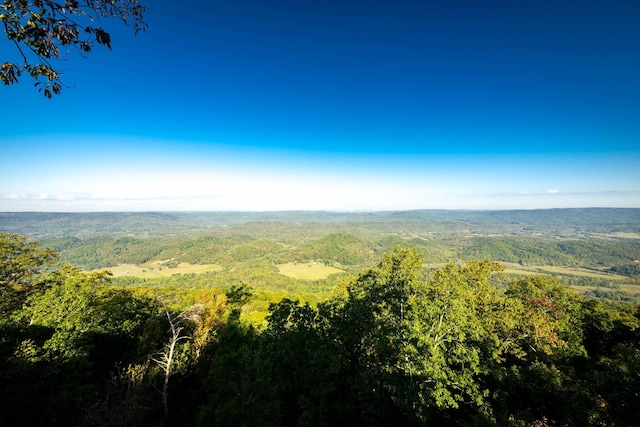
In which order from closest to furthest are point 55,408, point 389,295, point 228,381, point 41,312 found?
point 228,381
point 55,408
point 389,295
point 41,312

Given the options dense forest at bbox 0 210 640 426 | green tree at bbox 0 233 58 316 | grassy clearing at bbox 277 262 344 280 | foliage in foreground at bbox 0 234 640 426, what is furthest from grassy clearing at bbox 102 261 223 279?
foliage in foreground at bbox 0 234 640 426

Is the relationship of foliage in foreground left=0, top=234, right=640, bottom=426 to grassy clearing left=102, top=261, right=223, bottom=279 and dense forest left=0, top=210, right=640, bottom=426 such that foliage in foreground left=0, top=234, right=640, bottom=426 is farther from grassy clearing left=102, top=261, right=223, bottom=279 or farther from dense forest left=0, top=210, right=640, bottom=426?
grassy clearing left=102, top=261, right=223, bottom=279

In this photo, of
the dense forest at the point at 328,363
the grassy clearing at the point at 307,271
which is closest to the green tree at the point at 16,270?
the dense forest at the point at 328,363

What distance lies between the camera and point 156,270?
182375 mm

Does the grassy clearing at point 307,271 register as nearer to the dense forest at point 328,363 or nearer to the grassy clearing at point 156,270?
the grassy clearing at point 156,270

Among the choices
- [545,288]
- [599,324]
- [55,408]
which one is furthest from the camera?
[545,288]

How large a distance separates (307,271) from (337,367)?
167705mm

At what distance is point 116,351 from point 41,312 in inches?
277

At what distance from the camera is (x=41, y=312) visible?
17016mm

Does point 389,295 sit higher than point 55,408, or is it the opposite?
point 389,295

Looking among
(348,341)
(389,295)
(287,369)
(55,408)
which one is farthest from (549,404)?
(55,408)

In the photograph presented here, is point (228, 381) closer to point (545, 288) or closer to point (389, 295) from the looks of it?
point (389, 295)

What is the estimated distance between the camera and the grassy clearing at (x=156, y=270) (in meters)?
168

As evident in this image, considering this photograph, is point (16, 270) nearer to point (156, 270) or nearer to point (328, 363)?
point (328, 363)
